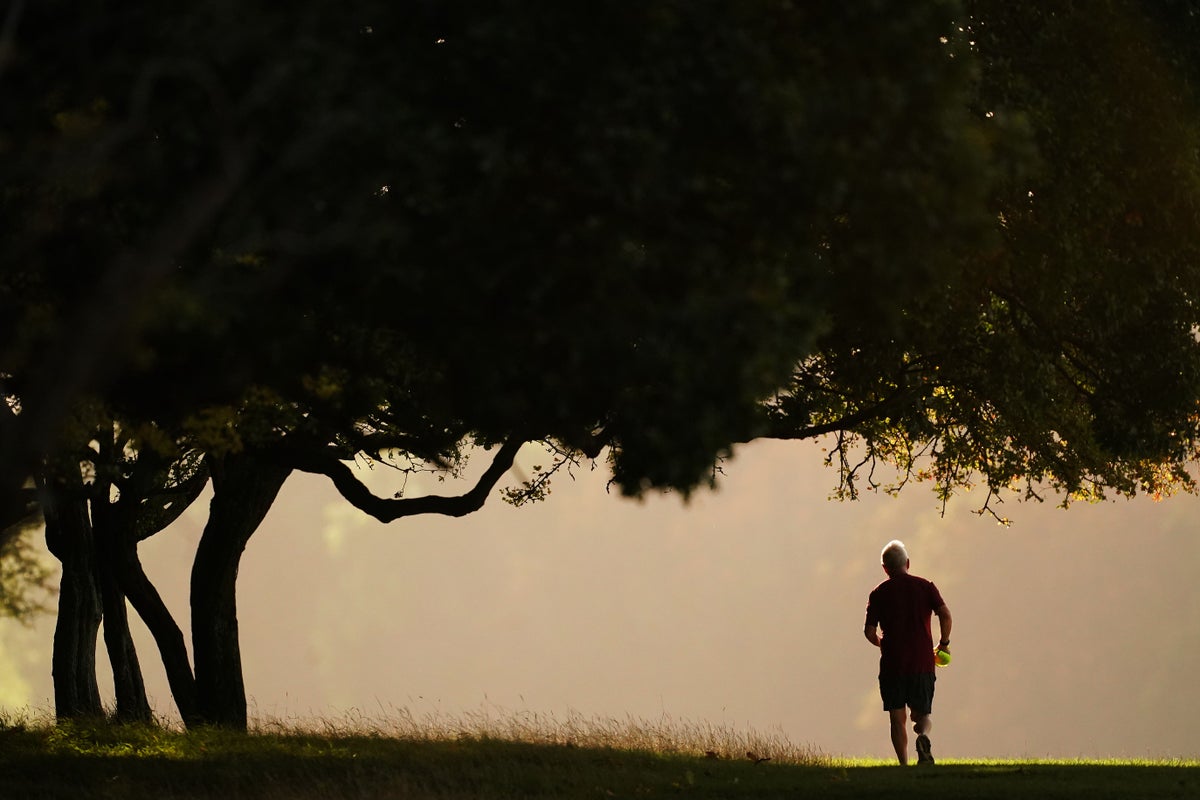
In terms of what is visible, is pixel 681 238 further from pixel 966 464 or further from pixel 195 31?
pixel 966 464

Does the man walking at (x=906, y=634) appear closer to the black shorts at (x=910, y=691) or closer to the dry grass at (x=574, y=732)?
the black shorts at (x=910, y=691)

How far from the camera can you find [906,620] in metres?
16.5

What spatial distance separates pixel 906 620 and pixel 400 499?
8459mm

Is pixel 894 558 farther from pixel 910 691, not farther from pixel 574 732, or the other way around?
pixel 574 732

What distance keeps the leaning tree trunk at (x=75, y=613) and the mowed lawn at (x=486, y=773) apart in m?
5.40

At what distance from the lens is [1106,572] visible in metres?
192

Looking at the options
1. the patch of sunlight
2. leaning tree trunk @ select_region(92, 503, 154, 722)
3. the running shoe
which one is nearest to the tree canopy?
the running shoe

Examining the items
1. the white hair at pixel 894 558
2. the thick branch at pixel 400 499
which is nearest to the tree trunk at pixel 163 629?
the thick branch at pixel 400 499

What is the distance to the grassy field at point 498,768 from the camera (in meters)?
14.3

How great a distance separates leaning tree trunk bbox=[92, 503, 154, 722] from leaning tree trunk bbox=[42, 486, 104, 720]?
317 mm

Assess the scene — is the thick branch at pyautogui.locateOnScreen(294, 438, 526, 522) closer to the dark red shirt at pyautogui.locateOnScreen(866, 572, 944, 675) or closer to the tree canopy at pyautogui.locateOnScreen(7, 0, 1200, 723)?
the dark red shirt at pyautogui.locateOnScreen(866, 572, 944, 675)

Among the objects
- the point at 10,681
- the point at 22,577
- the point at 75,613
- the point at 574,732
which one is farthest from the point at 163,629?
the point at 10,681

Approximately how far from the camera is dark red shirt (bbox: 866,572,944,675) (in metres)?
16.5

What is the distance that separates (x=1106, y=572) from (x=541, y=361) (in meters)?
195
